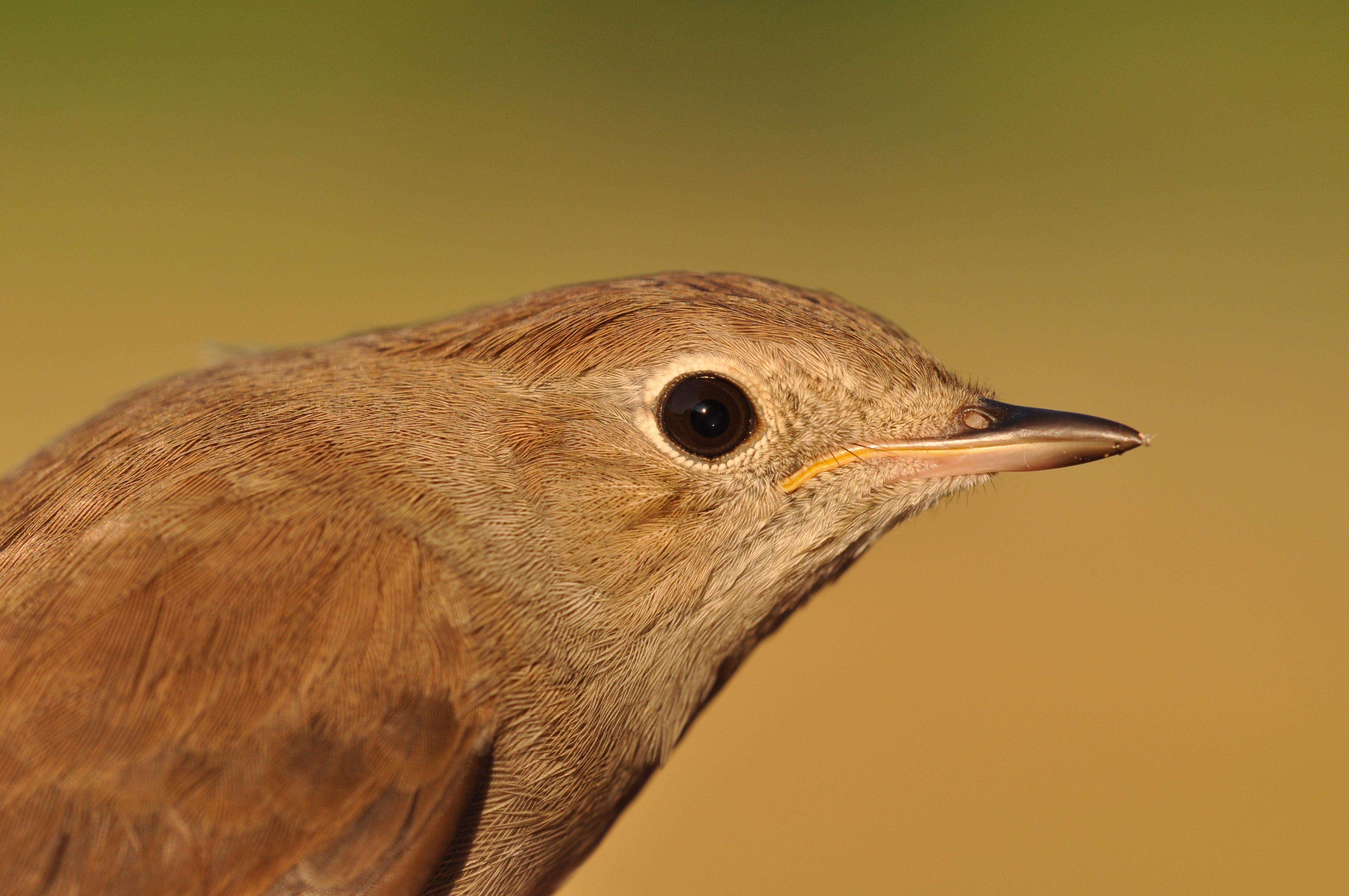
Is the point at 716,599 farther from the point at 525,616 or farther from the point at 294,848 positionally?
the point at 294,848

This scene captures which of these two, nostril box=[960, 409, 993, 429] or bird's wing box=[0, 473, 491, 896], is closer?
bird's wing box=[0, 473, 491, 896]

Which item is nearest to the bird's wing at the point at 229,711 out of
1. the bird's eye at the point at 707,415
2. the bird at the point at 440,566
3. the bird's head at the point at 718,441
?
the bird at the point at 440,566

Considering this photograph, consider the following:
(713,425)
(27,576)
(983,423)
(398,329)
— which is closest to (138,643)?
(27,576)

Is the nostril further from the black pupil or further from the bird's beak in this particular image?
the black pupil

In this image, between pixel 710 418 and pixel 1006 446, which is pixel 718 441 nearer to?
pixel 710 418

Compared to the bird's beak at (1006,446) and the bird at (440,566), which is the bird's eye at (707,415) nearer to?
the bird at (440,566)

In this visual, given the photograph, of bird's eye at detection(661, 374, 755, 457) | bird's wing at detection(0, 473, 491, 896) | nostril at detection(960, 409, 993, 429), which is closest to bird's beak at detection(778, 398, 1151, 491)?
nostril at detection(960, 409, 993, 429)

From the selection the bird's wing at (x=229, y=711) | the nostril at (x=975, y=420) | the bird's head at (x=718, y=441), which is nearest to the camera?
the bird's wing at (x=229, y=711)
